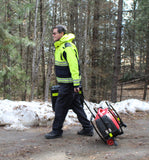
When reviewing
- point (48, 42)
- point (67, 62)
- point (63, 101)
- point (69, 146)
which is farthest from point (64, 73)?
point (48, 42)

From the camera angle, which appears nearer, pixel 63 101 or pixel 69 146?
pixel 69 146

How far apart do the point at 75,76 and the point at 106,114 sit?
2.99 feet

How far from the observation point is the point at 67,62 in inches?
149

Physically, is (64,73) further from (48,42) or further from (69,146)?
(48,42)

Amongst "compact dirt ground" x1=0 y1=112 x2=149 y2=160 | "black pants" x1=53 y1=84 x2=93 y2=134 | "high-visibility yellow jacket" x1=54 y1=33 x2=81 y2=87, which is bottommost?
"compact dirt ground" x1=0 y1=112 x2=149 y2=160

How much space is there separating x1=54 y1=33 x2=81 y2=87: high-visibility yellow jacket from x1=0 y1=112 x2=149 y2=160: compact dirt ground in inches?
45.1

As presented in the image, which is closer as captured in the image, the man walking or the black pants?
the man walking

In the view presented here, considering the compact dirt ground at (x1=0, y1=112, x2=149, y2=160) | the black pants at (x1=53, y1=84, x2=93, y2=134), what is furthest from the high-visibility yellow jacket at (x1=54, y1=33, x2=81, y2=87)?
the compact dirt ground at (x1=0, y1=112, x2=149, y2=160)

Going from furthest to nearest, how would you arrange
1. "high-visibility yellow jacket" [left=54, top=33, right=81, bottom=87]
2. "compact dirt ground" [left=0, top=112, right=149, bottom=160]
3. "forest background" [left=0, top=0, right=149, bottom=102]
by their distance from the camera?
1. "forest background" [left=0, top=0, right=149, bottom=102]
2. "high-visibility yellow jacket" [left=54, top=33, right=81, bottom=87]
3. "compact dirt ground" [left=0, top=112, right=149, bottom=160]

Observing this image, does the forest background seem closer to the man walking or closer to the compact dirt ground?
the man walking

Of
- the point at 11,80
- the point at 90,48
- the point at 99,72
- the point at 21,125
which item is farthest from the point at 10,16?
the point at 21,125

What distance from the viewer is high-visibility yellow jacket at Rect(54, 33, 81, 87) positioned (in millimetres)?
3691

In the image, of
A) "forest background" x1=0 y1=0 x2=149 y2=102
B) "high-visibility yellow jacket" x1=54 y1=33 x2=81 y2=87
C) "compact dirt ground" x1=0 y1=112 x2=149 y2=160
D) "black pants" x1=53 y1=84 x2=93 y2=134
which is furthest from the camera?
"forest background" x1=0 y1=0 x2=149 y2=102

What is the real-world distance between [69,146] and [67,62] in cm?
155
